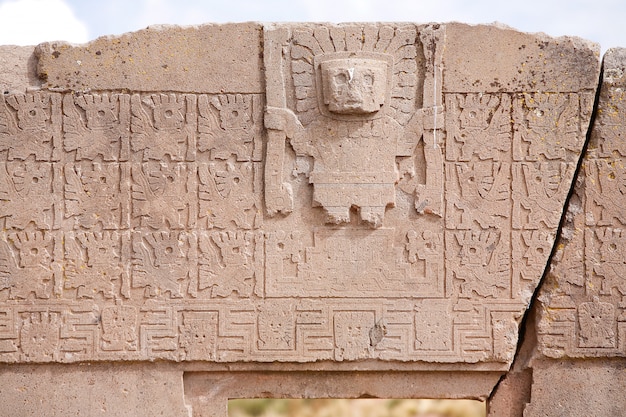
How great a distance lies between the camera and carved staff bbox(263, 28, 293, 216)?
479 centimetres

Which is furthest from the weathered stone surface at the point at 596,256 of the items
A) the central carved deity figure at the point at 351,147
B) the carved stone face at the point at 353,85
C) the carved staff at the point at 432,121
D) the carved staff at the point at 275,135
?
the carved staff at the point at 275,135

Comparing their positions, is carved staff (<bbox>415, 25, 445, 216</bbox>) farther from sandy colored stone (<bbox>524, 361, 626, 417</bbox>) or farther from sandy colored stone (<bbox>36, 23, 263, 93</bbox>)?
sandy colored stone (<bbox>524, 361, 626, 417</bbox>)

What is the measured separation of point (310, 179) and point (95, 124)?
4.14ft

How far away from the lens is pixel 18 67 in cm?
490

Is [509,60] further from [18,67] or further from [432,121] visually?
[18,67]

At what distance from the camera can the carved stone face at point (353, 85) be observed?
4664 mm

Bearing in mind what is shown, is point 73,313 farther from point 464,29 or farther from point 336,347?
point 464,29

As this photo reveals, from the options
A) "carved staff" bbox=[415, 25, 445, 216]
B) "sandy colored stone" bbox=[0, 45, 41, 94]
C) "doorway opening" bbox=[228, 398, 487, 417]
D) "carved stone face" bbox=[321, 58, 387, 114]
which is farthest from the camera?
"doorway opening" bbox=[228, 398, 487, 417]

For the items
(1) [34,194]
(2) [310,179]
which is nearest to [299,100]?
(2) [310,179]

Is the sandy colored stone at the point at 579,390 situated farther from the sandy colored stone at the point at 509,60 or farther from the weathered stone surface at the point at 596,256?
the sandy colored stone at the point at 509,60

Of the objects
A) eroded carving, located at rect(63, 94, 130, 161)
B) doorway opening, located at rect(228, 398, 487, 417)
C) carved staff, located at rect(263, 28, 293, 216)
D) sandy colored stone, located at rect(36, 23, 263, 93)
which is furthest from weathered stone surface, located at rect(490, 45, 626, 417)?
doorway opening, located at rect(228, 398, 487, 417)

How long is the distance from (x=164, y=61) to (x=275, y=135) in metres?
0.76

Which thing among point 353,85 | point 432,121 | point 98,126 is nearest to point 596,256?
point 432,121

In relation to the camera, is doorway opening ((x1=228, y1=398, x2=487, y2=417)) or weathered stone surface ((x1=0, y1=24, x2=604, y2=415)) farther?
doorway opening ((x1=228, y1=398, x2=487, y2=417))
